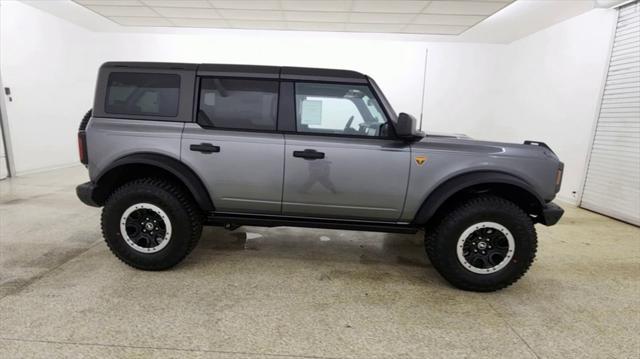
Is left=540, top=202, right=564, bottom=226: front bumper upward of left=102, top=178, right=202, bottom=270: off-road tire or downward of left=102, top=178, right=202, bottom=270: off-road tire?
upward

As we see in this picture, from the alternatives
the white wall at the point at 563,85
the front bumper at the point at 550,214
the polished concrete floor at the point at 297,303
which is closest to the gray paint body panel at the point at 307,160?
the front bumper at the point at 550,214

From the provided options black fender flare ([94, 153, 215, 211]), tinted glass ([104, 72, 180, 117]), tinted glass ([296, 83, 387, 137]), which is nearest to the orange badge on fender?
tinted glass ([296, 83, 387, 137])

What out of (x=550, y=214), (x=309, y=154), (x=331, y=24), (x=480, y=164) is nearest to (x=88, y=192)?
(x=309, y=154)

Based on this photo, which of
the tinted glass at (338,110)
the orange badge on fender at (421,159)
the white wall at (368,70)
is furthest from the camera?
the white wall at (368,70)

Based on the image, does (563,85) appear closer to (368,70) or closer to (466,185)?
(368,70)

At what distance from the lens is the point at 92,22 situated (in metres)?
6.95

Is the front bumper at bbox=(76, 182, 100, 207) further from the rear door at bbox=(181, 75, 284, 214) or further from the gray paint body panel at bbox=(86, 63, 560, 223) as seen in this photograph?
the rear door at bbox=(181, 75, 284, 214)

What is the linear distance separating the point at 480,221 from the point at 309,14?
17.0ft

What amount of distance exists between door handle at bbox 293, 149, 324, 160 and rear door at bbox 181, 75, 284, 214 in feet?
0.42

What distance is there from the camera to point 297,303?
2.22 metres

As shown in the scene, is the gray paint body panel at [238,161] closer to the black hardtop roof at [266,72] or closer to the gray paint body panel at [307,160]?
the gray paint body panel at [307,160]

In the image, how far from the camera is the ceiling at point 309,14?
5.37 meters

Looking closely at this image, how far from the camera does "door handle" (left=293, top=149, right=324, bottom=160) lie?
2.40 metres

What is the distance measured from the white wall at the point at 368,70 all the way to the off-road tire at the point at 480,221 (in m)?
4.18
